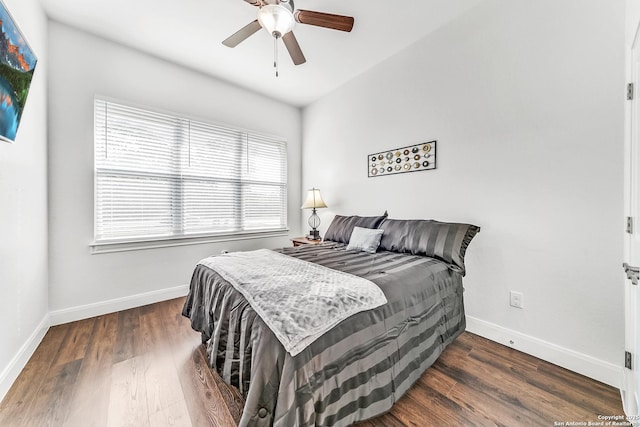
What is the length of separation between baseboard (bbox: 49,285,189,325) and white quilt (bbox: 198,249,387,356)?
5.28 ft

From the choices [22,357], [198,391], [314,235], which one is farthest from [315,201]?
[22,357]

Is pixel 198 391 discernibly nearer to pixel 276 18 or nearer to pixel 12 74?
pixel 12 74

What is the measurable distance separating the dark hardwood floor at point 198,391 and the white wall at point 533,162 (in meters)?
0.34

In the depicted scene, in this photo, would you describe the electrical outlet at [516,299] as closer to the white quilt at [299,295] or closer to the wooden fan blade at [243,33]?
the white quilt at [299,295]

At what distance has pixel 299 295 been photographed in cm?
123

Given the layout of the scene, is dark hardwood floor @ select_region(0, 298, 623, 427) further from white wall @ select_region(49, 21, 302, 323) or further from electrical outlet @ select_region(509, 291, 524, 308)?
white wall @ select_region(49, 21, 302, 323)

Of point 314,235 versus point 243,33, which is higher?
point 243,33

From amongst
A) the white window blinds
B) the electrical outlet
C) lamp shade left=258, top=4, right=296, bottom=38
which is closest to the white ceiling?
lamp shade left=258, top=4, right=296, bottom=38

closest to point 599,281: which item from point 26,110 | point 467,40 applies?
point 467,40

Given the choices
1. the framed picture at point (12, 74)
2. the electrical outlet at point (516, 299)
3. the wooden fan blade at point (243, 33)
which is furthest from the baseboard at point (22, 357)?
the electrical outlet at point (516, 299)

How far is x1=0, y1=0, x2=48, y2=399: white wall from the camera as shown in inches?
59.3

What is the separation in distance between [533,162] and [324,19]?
1886 mm

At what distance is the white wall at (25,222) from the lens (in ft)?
4.94

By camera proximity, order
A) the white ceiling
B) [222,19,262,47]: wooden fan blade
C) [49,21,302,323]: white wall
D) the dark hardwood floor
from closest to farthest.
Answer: the dark hardwood floor
[222,19,262,47]: wooden fan blade
the white ceiling
[49,21,302,323]: white wall
